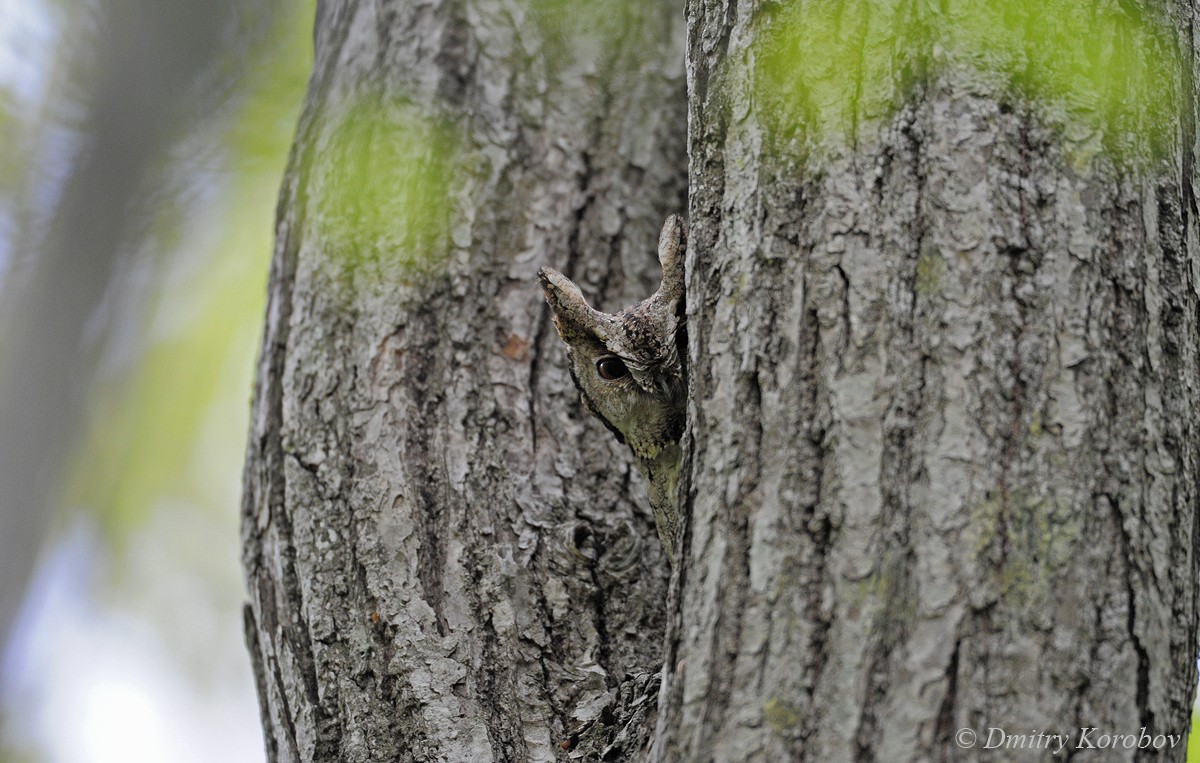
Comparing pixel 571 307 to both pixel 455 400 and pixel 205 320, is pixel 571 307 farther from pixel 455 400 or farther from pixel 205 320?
pixel 205 320

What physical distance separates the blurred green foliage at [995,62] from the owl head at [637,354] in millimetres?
427

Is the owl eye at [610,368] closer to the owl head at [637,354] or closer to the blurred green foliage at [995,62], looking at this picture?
the owl head at [637,354]

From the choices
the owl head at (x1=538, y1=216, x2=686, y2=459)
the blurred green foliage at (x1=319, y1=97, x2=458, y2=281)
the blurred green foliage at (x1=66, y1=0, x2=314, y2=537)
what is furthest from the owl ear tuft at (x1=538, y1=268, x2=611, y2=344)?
the blurred green foliage at (x1=66, y1=0, x2=314, y2=537)

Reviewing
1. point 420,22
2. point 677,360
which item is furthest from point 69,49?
point 677,360

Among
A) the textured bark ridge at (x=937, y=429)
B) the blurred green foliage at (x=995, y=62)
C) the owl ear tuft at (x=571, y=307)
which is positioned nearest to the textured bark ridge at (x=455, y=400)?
the owl ear tuft at (x=571, y=307)

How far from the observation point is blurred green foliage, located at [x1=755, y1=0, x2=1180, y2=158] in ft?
4.97

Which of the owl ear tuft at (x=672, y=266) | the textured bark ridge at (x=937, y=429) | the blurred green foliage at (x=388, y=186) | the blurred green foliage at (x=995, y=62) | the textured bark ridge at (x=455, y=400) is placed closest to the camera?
the textured bark ridge at (x=937, y=429)

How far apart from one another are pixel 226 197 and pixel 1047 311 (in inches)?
124

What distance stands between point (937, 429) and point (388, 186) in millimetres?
1653

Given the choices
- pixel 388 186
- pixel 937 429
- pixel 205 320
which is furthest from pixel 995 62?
pixel 205 320

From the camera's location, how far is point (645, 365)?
1.93 meters

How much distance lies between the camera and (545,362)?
101 inches

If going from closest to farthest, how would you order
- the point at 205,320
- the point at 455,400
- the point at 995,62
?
the point at 995,62, the point at 455,400, the point at 205,320

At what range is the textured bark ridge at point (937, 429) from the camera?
1.31 m
